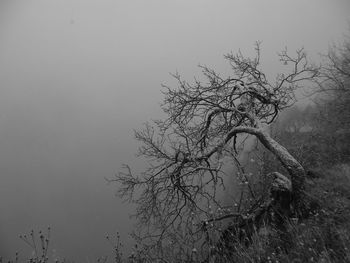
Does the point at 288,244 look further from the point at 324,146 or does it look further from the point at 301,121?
the point at 301,121

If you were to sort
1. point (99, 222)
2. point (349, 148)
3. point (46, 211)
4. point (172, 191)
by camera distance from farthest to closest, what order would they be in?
point (46, 211) < point (99, 222) < point (349, 148) < point (172, 191)

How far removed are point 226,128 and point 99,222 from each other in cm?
14865

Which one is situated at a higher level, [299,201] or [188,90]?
[188,90]

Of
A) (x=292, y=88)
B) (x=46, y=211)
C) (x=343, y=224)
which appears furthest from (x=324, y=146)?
(x=46, y=211)

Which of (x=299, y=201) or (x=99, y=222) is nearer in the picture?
(x=299, y=201)

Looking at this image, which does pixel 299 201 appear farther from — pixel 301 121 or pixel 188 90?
pixel 301 121

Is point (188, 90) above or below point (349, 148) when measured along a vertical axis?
above

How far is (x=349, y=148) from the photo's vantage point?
12547 mm

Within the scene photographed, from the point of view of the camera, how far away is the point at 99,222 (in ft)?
479

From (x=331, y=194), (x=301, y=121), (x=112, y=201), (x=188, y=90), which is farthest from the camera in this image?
(x=112, y=201)

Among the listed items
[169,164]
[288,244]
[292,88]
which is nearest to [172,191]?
[169,164]

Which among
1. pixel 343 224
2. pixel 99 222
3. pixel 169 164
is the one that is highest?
pixel 99 222

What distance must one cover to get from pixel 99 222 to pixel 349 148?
14857cm

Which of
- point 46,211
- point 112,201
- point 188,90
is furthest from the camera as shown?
point 46,211
